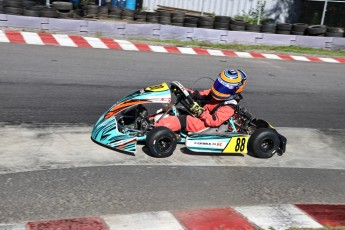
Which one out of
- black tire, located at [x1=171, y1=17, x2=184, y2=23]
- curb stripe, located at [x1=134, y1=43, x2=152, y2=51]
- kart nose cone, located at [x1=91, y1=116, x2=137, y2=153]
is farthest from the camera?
black tire, located at [x1=171, y1=17, x2=184, y2=23]

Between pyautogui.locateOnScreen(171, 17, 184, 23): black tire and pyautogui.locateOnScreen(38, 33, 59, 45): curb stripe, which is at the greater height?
pyautogui.locateOnScreen(171, 17, 184, 23): black tire

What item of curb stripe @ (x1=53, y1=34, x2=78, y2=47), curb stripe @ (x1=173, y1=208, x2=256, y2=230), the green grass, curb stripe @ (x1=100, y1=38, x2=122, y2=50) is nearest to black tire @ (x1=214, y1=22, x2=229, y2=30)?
the green grass

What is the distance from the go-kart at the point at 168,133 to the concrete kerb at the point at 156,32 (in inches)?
306

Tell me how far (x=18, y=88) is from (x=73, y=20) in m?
5.74

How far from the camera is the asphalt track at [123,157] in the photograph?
5125 mm

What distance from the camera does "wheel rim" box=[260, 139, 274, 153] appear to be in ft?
21.8

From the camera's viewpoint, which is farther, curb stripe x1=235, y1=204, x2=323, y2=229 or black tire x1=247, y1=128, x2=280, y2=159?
black tire x1=247, y1=128, x2=280, y2=159

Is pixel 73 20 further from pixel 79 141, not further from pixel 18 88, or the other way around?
pixel 79 141

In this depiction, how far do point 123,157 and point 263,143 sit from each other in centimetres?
193

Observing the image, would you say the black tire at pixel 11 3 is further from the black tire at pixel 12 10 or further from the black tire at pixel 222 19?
the black tire at pixel 222 19

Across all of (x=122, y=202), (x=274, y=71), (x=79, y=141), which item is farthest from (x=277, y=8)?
(x=122, y=202)

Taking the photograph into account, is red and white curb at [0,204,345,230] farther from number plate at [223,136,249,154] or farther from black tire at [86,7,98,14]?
black tire at [86,7,98,14]

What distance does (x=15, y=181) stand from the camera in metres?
5.25

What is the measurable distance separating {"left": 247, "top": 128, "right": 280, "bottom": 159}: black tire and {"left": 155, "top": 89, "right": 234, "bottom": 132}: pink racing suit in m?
0.46
